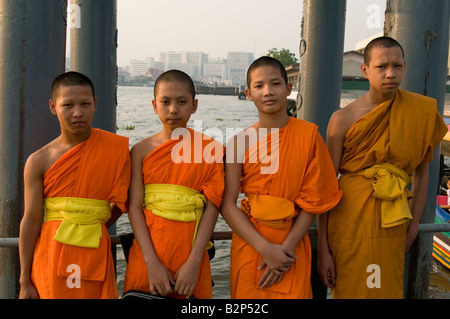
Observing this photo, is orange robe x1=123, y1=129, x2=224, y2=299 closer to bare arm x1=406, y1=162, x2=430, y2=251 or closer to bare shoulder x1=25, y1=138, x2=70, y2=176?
bare shoulder x1=25, y1=138, x2=70, y2=176

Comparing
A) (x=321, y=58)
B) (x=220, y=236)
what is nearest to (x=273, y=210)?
(x=220, y=236)

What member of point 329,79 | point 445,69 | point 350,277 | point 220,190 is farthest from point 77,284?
point 329,79

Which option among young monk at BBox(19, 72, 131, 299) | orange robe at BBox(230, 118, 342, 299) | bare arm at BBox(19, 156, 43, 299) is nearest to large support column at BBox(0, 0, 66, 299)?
young monk at BBox(19, 72, 131, 299)

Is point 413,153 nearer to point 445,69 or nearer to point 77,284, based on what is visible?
point 445,69

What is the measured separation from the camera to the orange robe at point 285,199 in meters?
2.48

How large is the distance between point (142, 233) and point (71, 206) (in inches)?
15.8

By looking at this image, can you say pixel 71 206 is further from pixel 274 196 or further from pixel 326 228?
pixel 326 228

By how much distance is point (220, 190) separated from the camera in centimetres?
252

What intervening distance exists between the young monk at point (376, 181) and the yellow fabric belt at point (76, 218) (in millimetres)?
1339

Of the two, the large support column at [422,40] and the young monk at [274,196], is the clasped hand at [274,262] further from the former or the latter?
the large support column at [422,40]

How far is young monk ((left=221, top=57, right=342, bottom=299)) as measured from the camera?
247cm

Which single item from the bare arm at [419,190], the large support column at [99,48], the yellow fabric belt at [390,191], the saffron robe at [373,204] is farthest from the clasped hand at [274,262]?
the large support column at [99,48]

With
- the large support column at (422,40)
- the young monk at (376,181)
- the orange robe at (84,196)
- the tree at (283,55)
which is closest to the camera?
the orange robe at (84,196)

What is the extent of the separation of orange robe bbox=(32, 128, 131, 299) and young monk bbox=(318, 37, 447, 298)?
126cm
